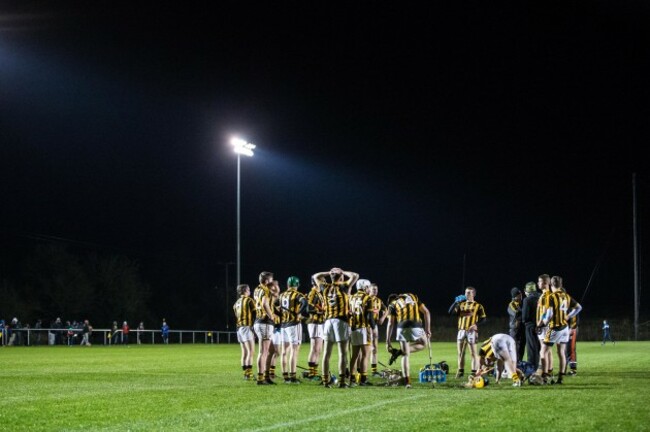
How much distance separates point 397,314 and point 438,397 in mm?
3822

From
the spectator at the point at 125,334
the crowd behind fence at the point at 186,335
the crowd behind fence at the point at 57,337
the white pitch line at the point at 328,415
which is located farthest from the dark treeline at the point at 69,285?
the white pitch line at the point at 328,415

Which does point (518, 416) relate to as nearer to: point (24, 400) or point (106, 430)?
point (106, 430)

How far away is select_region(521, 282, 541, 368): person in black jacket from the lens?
19469 millimetres

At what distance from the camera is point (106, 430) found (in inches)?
392

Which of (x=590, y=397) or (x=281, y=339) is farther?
(x=281, y=339)

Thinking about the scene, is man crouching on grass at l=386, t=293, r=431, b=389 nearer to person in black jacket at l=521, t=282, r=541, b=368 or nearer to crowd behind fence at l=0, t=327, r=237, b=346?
person in black jacket at l=521, t=282, r=541, b=368

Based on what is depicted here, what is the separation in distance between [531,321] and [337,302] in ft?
18.8

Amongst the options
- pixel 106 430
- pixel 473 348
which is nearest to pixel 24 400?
pixel 106 430

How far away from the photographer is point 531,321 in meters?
19.7

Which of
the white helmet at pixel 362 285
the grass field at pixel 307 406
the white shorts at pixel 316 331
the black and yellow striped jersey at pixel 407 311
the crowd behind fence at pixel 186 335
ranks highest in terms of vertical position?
the white helmet at pixel 362 285

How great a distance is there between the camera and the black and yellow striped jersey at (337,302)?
52.0 ft

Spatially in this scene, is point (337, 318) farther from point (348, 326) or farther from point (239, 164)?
point (239, 164)

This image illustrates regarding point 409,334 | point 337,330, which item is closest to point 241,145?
point 409,334

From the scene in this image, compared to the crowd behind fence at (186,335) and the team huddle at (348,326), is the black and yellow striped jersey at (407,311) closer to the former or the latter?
the team huddle at (348,326)
